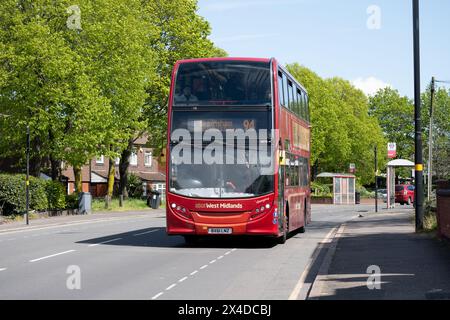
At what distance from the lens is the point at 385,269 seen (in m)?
14.5

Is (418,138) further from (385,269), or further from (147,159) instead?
(147,159)

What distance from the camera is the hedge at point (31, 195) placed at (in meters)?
36.8

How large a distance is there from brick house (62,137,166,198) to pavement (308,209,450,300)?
44468 millimetres

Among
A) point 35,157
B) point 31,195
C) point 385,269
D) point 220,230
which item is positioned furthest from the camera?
point 35,157

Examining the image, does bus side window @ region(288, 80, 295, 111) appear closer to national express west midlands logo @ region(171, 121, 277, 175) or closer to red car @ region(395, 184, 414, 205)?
national express west midlands logo @ region(171, 121, 277, 175)

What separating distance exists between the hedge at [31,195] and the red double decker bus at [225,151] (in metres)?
18.8

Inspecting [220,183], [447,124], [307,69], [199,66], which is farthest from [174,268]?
[447,124]

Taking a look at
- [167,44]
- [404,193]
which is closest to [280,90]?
[167,44]

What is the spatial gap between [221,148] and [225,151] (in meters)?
0.12

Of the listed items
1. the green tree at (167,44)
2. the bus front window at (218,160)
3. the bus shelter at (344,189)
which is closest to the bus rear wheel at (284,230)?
the bus front window at (218,160)

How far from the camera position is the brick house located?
7262 cm

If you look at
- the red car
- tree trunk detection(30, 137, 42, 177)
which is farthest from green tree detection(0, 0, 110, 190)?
the red car

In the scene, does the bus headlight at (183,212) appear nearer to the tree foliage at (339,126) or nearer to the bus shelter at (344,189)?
the bus shelter at (344,189)
